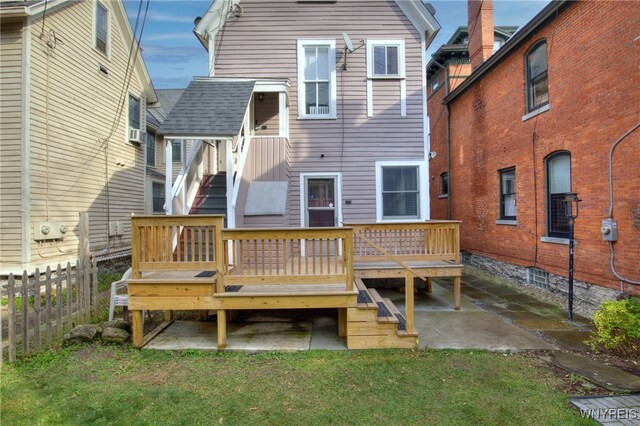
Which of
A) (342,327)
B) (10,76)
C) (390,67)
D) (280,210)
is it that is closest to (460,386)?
(342,327)

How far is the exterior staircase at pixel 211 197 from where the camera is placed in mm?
6871

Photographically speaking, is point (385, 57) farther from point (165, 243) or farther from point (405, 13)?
point (165, 243)

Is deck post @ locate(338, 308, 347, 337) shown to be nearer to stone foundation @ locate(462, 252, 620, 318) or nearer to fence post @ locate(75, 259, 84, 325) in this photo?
fence post @ locate(75, 259, 84, 325)

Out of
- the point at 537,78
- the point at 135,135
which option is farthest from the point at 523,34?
the point at 135,135

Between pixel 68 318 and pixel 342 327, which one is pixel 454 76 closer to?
pixel 342 327

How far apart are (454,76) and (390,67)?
6.81 metres

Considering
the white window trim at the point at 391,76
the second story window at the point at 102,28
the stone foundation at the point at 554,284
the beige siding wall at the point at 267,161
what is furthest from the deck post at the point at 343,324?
the second story window at the point at 102,28

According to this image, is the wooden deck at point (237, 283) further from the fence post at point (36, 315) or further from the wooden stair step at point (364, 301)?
the fence post at point (36, 315)

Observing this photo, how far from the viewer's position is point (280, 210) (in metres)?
6.64

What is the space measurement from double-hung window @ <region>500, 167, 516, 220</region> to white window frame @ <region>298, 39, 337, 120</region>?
516cm

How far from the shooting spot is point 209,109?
6.54 meters

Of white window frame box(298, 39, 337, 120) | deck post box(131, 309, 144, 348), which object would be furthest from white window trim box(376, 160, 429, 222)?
deck post box(131, 309, 144, 348)

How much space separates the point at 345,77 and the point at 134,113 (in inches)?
320

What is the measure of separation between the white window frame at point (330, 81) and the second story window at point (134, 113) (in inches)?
269
